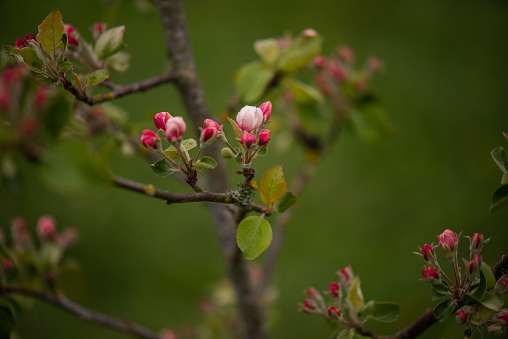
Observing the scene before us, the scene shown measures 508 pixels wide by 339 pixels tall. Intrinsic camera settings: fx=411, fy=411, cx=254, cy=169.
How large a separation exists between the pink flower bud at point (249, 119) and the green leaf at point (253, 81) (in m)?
0.30

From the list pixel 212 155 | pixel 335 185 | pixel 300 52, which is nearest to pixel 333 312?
pixel 212 155

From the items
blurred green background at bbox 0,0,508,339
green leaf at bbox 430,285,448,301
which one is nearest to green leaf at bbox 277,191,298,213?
green leaf at bbox 430,285,448,301

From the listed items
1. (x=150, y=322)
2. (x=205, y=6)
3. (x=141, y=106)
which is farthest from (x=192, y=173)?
(x=205, y=6)

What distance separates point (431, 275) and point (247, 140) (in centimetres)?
28

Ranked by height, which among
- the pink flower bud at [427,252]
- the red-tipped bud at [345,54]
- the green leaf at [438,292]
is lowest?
the green leaf at [438,292]

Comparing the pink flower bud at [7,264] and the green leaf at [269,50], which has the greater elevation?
the green leaf at [269,50]

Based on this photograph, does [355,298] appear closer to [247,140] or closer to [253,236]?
[253,236]

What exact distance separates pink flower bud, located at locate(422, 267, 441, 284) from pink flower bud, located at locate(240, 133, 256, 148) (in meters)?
0.27

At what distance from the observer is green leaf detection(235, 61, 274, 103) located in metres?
0.79

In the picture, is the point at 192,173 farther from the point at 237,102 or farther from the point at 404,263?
the point at 404,263

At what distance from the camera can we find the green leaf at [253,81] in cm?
79

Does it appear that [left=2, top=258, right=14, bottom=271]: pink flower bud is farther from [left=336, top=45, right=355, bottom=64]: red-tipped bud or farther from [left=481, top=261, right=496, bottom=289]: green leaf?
[left=336, top=45, right=355, bottom=64]: red-tipped bud

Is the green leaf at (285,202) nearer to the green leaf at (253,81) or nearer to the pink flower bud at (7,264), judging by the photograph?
the green leaf at (253,81)

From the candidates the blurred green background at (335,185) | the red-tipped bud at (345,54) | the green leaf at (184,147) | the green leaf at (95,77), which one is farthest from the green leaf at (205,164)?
the blurred green background at (335,185)
